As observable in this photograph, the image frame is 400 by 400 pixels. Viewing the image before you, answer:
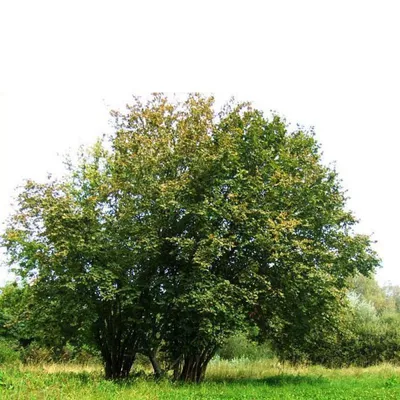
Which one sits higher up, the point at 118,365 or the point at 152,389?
the point at 118,365

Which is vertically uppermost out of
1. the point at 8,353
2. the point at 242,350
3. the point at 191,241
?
the point at 191,241

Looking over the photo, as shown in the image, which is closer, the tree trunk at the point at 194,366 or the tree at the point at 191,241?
the tree at the point at 191,241

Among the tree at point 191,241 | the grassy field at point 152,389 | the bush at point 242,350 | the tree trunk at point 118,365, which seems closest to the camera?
the grassy field at point 152,389

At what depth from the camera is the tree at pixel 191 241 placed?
14.2 meters

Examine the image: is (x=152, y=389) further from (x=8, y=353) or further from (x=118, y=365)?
(x=8, y=353)

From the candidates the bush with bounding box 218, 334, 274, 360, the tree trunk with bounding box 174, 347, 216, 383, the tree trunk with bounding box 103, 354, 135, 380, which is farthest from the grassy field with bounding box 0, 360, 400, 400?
the bush with bounding box 218, 334, 274, 360

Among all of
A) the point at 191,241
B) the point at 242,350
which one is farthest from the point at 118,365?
the point at 242,350

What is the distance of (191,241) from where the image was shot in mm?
14234

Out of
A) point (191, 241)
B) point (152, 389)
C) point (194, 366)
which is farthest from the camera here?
point (194, 366)

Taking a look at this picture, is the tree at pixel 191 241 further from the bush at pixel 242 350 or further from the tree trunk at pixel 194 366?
the bush at pixel 242 350

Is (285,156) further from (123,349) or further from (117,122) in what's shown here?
(123,349)

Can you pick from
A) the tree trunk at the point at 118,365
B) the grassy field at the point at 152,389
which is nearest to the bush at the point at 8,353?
the grassy field at the point at 152,389

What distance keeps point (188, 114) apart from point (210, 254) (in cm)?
690

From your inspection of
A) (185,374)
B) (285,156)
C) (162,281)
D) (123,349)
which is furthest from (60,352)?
(285,156)
